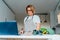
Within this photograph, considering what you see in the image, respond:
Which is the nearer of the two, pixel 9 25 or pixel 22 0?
pixel 9 25

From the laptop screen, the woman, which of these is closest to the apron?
the woman

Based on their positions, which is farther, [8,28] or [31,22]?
[31,22]

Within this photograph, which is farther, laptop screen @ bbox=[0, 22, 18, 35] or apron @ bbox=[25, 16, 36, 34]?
apron @ bbox=[25, 16, 36, 34]

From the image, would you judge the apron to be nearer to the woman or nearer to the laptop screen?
the woman

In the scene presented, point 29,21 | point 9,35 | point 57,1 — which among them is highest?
point 57,1

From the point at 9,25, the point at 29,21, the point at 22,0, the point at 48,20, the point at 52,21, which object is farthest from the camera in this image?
the point at 48,20

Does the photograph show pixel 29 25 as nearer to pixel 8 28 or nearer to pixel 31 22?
pixel 31 22

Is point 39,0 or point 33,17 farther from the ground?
point 39,0

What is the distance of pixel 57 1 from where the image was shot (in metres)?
4.85

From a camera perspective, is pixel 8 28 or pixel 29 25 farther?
pixel 29 25

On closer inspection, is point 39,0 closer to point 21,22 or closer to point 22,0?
point 22,0

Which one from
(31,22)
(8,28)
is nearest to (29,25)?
(31,22)

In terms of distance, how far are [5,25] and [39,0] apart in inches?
135

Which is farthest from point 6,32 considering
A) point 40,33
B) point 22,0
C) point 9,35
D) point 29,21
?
point 22,0
